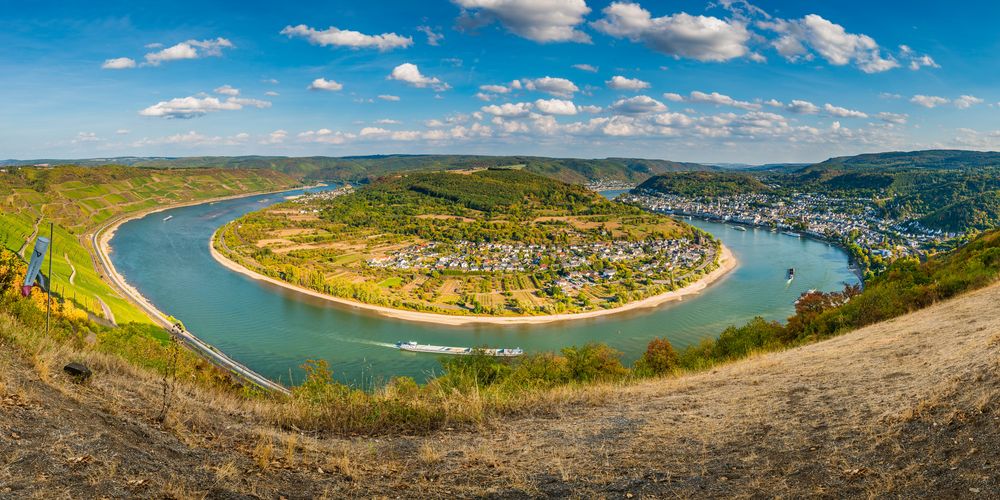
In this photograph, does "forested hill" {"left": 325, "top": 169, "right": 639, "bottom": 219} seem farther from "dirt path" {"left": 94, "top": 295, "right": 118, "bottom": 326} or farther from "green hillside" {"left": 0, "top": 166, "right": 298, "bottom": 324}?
"dirt path" {"left": 94, "top": 295, "right": 118, "bottom": 326}

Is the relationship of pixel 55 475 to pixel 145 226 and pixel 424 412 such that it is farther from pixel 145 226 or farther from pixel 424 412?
pixel 145 226

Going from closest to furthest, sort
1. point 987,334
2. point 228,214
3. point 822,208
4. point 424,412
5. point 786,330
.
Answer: point 424,412, point 987,334, point 786,330, point 228,214, point 822,208

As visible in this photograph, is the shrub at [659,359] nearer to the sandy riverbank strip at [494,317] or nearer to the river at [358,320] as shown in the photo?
the river at [358,320]

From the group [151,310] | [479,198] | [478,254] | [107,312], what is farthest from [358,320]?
[479,198]

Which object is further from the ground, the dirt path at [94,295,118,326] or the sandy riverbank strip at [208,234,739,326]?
the dirt path at [94,295,118,326]

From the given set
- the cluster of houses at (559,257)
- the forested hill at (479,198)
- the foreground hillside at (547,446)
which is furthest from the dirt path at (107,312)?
the forested hill at (479,198)

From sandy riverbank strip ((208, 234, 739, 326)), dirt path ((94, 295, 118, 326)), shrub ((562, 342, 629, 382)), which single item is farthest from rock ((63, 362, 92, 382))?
sandy riverbank strip ((208, 234, 739, 326))

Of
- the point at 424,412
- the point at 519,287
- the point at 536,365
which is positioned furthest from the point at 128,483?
the point at 519,287

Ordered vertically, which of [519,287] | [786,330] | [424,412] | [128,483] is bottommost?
[519,287]
